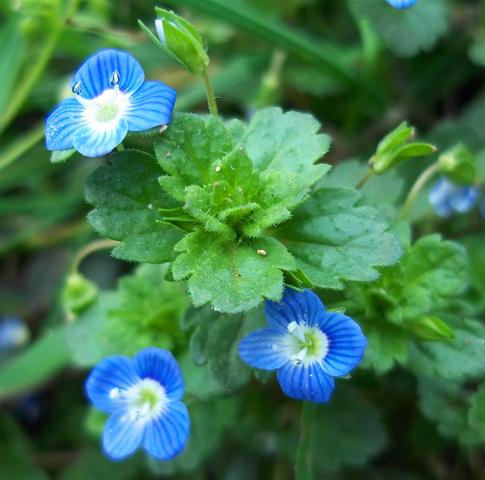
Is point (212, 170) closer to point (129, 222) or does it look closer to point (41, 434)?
point (129, 222)

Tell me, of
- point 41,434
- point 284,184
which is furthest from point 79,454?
point 284,184

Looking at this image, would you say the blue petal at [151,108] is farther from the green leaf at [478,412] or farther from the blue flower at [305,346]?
the green leaf at [478,412]

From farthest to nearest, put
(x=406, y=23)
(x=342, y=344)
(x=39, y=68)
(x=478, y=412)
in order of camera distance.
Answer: (x=39, y=68)
(x=406, y=23)
(x=478, y=412)
(x=342, y=344)

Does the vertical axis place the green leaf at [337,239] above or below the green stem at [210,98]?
below

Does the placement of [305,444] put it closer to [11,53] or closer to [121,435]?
[121,435]

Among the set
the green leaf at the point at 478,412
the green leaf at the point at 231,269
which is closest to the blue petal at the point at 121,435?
the green leaf at the point at 231,269

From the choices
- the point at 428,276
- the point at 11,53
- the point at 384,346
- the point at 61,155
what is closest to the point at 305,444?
the point at 384,346

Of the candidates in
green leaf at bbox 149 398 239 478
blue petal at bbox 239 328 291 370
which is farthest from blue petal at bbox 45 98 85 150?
green leaf at bbox 149 398 239 478
